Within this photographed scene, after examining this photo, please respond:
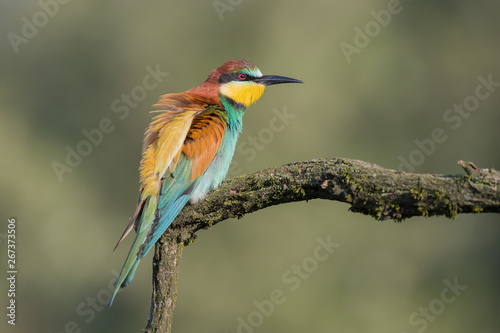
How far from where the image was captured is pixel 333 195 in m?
1.84

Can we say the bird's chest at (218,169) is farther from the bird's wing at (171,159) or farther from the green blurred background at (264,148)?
the green blurred background at (264,148)

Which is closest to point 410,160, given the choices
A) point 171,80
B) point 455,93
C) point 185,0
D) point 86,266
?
point 455,93

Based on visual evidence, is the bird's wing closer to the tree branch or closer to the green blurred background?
the tree branch

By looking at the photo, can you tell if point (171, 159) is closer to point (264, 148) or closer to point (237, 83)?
point (237, 83)

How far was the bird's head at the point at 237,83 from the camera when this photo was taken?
9.75 ft

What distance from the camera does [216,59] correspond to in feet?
19.3

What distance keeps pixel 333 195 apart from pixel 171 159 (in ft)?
2.84

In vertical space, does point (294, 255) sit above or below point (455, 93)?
below

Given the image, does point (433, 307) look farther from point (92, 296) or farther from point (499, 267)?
point (92, 296)

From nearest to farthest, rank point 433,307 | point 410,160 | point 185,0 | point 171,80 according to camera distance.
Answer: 1. point 433,307
2. point 410,160
3. point 171,80
4. point 185,0

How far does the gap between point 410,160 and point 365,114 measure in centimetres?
70

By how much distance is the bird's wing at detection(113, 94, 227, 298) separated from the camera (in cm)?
223

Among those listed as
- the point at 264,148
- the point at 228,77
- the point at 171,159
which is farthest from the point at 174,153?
the point at 264,148

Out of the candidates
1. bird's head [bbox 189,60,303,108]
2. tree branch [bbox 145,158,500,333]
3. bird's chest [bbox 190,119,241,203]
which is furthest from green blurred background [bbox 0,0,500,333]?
tree branch [bbox 145,158,500,333]
